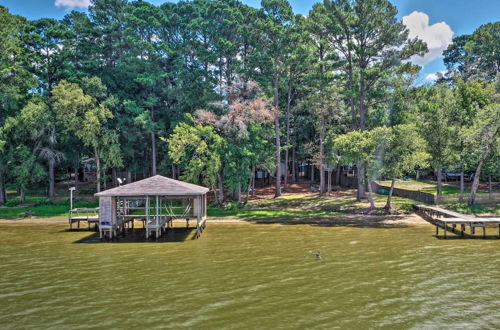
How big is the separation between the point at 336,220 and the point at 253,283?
1847 cm

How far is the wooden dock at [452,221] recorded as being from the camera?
25.5m

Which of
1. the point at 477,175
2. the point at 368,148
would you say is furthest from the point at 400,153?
the point at 477,175

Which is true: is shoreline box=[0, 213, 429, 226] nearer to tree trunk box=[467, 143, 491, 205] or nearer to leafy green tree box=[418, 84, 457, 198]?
tree trunk box=[467, 143, 491, 205]

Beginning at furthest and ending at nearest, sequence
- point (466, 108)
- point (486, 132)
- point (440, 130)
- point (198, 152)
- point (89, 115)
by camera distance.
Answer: point (89, 115) → point (466, 108) → point (440, 130) → point (198, 152) → point (486, 132)

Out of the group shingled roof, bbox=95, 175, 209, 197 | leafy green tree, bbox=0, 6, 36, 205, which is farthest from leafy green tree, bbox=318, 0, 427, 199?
leafy green tree, bbox=0, 6, 36, 205

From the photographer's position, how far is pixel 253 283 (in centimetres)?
1542

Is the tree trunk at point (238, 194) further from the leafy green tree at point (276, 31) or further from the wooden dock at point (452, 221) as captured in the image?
the wooden dock at point (452, 221)

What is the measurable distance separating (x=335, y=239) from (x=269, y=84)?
21954mm

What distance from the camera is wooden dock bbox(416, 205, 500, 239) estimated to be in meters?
25.5

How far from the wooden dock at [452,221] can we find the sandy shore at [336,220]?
2.68ft

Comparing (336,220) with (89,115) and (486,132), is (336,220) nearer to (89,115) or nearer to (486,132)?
(486,132)

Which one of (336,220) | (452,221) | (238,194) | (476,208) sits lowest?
(336,220)

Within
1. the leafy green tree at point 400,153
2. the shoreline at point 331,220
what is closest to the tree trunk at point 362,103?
the leafy green tree at point 400,153

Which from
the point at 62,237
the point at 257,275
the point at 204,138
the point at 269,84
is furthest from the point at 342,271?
the point at 269,84
